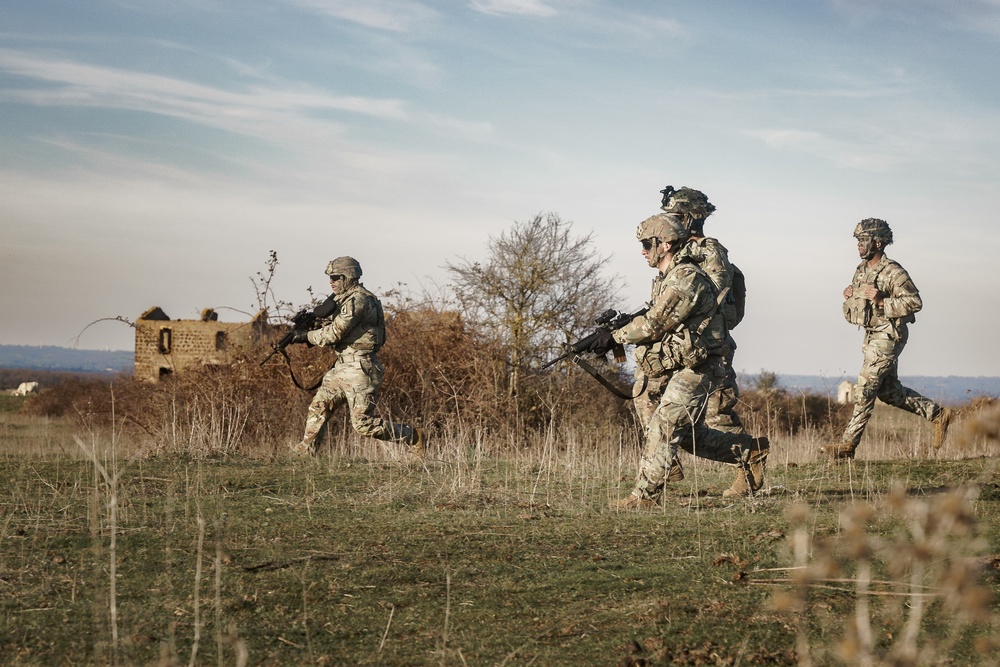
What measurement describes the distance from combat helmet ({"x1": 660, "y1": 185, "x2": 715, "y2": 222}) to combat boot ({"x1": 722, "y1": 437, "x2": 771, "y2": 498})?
6.90ft

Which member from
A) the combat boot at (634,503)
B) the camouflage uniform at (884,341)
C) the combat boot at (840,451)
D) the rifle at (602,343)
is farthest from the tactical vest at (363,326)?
the camouflage uniform at (884,341)

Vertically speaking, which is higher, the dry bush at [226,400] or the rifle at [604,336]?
the rifle at [604,336]

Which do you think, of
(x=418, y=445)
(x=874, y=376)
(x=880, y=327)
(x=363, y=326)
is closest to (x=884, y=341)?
(x=880, y=327)

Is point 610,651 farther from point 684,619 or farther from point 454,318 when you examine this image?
point 454,318

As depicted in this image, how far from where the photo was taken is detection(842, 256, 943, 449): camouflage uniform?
11.0 m

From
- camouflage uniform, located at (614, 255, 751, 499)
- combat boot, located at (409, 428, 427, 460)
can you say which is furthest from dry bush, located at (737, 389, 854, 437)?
camouflage uniform, located at (614, 255, 751, 499)

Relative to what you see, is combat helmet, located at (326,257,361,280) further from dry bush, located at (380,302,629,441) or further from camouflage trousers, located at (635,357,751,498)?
dry bush, located at (380,302,629,441)

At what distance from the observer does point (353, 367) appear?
1091 cm

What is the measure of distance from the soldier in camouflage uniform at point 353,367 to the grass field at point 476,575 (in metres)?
1.85

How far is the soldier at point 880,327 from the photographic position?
36.1ft

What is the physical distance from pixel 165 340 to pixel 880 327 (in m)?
13.0

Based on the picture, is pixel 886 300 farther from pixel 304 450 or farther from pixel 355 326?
pixel 304 450

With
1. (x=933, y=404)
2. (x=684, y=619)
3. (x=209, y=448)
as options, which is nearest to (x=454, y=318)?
(x=209, y=448)

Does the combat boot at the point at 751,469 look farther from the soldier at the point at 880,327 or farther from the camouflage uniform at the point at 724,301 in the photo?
the soldier at the point at 880,327
